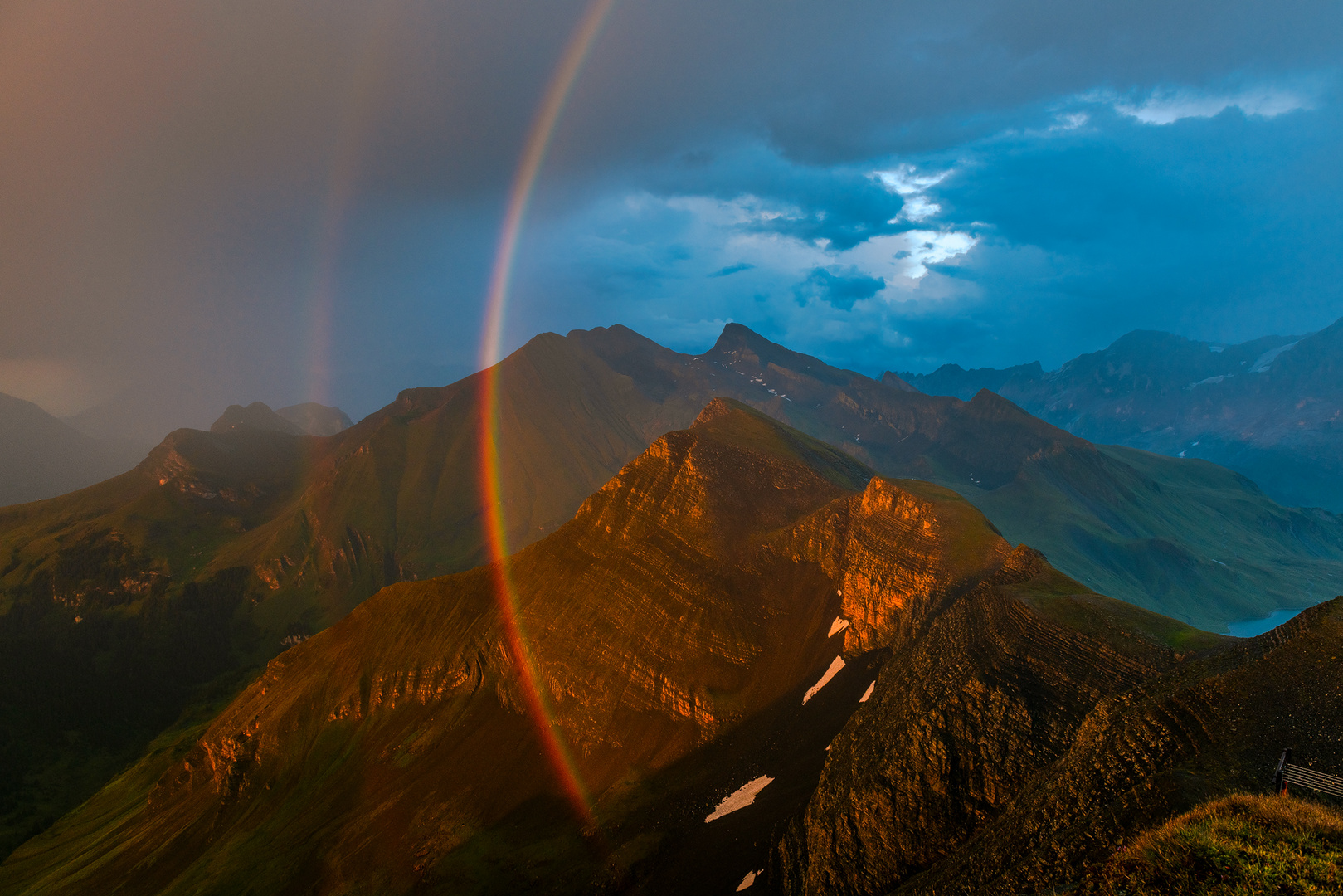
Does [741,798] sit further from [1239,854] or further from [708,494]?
[1239,854]

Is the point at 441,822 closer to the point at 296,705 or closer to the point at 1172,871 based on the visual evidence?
Result: the point at 296,705

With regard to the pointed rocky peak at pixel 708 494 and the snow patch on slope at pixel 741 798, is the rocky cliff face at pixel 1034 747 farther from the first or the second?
the pointed rocky peak at pixel 708 494

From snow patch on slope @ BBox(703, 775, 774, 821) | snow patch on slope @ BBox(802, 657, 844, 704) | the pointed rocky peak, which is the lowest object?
snow patch on slope @ BBox(703, 775, 774, 821)

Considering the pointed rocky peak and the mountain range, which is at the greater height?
the pointed rocky peak

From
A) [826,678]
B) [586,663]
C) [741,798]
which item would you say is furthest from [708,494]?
[741,798]

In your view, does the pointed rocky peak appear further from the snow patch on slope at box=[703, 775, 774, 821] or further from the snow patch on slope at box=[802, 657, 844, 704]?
the snow patch on slope at box=[703, 775, 774, 821]

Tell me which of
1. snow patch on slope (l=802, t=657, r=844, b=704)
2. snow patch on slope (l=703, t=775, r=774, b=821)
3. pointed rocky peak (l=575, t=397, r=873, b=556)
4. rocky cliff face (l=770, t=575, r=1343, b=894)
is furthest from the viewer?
pointed rocky peak (l=575, t=397, r=873, b=556)

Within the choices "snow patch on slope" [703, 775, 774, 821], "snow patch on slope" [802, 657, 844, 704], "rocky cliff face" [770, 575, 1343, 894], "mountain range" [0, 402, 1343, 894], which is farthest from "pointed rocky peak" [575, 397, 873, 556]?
"rocky cliff face" [770, 575, 1343, 894]
